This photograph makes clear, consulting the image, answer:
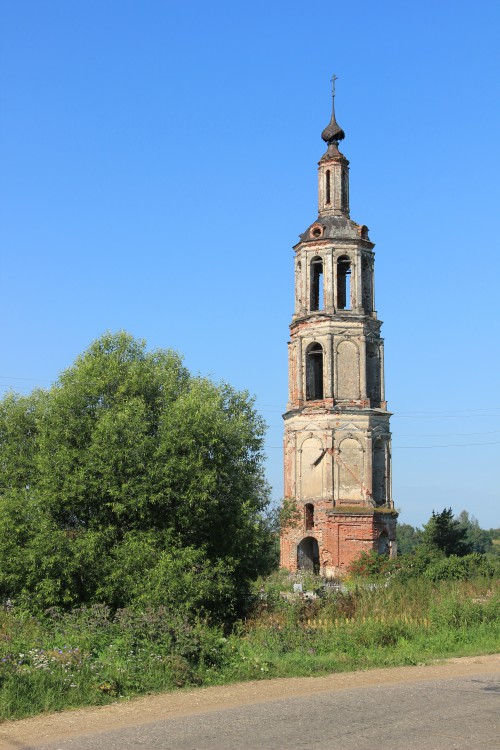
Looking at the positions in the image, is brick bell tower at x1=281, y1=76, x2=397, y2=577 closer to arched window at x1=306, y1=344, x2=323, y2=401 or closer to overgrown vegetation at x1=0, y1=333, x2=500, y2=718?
arched window at x1=306, y1=344, x2=323, y2=401

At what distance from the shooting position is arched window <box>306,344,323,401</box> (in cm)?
5100

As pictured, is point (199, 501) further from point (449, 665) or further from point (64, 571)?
point (449, 665)

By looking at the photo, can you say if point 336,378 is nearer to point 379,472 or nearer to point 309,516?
point 379,472

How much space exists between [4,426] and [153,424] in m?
3.97

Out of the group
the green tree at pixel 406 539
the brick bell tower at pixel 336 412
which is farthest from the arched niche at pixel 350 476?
the green tree at pixel 406 539

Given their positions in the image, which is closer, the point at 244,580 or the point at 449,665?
the point at 449,665

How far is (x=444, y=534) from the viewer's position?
172ft

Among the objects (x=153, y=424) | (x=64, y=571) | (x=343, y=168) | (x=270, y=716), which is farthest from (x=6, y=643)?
(x=343, y=168)

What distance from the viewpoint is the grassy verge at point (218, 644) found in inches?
473

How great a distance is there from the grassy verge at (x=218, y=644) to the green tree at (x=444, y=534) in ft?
105

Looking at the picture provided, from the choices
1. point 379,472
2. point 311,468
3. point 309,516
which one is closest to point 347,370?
point 311,468

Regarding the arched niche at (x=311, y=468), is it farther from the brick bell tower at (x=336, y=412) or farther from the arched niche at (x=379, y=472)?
the arched niche at (x=379, y=472)

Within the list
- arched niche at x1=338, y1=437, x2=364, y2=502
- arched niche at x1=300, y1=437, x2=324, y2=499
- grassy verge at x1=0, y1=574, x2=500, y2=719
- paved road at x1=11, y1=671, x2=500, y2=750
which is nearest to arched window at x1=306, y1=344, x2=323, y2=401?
arched niche at x1=300, y1=437, x2=324, y2=499

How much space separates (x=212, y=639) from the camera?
14.3 metres
